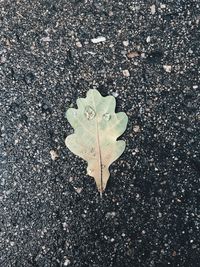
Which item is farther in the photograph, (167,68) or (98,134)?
(167,68)

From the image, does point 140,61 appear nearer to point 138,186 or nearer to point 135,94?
point 135,94

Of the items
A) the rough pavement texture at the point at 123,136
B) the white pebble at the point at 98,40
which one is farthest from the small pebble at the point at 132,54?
the white pebble at the point at 98,40

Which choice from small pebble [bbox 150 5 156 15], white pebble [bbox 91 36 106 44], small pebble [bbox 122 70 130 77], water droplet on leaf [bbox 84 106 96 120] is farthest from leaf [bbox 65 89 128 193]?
small pebble [bbox 150 5 156 15]

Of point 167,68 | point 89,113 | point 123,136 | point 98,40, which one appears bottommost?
point 123,136

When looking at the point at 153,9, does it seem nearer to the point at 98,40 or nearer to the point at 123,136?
the point at 98,40

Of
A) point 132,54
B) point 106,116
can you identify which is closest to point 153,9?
point 132,54

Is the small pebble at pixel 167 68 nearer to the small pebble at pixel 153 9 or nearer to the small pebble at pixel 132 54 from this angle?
the small pebble at pixel 132 54

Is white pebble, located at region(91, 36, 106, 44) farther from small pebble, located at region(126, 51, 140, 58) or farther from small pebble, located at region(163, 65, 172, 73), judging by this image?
small pebble, located at region(163, 65, 172, 73)
